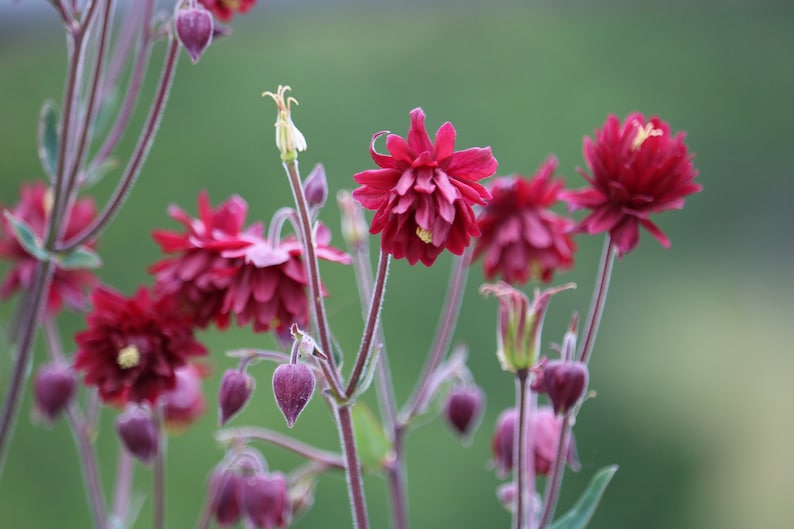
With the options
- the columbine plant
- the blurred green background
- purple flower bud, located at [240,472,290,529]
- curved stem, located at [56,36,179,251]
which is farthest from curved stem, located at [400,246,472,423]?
the blurred green background

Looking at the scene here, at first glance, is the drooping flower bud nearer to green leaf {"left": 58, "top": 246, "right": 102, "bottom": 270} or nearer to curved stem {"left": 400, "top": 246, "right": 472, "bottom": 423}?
curved stem {"left": 400, "top": 246, "right": 472, "bottom": 423}

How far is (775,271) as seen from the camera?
2.32m

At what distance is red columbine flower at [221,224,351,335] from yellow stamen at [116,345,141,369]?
73 mm

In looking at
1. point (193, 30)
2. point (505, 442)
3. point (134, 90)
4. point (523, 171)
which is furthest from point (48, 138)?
point (523, 171)

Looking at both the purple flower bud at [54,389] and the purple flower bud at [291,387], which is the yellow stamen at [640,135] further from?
the purple flower bud at [54,389]

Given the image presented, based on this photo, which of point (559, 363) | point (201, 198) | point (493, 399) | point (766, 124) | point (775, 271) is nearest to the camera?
point (559, 363)

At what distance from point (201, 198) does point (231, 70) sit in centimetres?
172

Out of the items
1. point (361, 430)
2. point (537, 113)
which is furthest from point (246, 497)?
point (537, 113)

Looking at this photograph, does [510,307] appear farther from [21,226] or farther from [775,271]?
[775,271]

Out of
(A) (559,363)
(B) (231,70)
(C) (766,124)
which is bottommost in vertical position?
(A) (559,363)

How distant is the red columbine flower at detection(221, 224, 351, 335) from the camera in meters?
0.59

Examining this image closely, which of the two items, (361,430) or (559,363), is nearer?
(559,363)

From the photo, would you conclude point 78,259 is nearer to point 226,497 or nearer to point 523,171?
point 226,497

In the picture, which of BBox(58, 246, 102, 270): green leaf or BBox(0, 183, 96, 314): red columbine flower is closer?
BBox(58, 246, 102, 270): green leaf
